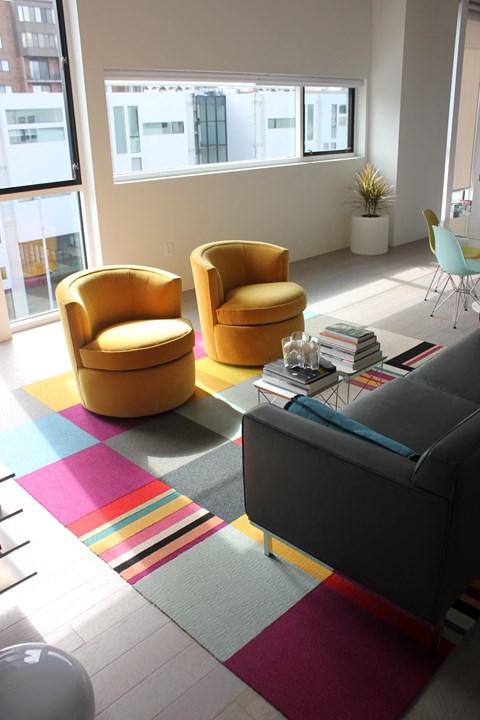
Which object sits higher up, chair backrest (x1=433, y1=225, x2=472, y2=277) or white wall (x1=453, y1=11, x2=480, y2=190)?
white wall (x1=453, y1=11, x2=480, y2=190)

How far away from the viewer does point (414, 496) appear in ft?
6.46

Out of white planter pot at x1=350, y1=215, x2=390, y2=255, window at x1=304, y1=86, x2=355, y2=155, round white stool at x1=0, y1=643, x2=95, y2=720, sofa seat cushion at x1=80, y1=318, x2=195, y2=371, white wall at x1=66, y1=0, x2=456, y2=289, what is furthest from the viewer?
white planter pot at x1=350, y1=215, x2=390, y2=255

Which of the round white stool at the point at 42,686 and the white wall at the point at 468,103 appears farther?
the white wall at the point at 468,103

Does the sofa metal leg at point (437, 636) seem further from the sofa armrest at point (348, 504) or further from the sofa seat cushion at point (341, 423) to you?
the sofa seat cushion at point (341, 423)

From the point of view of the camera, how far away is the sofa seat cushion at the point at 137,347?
12.0ft

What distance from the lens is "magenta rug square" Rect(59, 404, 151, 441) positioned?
3.71m

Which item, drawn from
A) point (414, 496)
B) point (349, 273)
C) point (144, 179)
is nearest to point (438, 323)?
point (349, 273)

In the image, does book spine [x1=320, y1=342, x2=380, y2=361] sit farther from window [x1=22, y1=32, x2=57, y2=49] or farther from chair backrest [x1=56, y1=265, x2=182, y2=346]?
window [x1=22, y1=32, x2=57, y2=49]

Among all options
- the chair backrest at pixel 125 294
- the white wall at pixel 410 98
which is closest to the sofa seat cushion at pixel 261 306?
the chair backrest at pixel 125 294

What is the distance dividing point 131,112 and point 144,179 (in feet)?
1.81

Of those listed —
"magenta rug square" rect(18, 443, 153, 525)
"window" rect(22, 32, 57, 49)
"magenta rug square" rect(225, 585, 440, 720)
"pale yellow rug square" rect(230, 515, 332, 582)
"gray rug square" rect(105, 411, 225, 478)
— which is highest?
"window" rect(22, 32, 57, 49)

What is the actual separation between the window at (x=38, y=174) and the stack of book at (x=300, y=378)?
283 cm

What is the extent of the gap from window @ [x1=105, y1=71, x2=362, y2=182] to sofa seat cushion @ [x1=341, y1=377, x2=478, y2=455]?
139 inches

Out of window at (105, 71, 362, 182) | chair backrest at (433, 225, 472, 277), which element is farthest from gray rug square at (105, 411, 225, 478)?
window at (105, 71, 362, 182)
